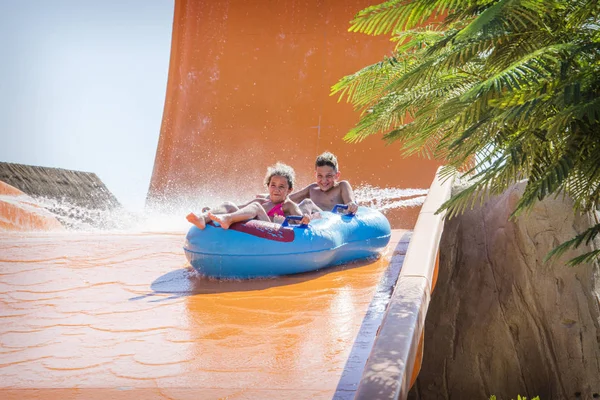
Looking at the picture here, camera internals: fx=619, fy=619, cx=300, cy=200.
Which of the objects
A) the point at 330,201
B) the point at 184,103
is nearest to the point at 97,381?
the point at 330,201

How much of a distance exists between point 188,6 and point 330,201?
6862 millimetres

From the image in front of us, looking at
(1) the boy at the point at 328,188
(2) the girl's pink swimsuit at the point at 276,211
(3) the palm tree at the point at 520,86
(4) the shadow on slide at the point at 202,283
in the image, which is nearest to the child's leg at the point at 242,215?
(2) the girl's pink swimsuit at the point at 276,211

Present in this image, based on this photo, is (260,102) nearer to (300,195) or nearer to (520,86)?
(300,195)

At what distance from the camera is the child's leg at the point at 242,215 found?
4.29 m

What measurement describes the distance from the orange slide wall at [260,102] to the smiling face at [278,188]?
4.45 m

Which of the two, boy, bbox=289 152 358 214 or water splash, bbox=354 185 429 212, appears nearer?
boy, bbox=289 152 358 214

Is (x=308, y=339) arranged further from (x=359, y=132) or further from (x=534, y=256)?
(x=534, y=256)

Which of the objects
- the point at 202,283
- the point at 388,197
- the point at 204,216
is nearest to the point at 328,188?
the point at 204,216

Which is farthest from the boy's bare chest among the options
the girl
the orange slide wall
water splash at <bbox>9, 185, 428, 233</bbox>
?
the orange slide wall

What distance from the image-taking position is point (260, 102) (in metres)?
10.1

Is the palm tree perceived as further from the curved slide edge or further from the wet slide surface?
the wet slide surface

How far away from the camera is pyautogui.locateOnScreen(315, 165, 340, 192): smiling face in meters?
5.43

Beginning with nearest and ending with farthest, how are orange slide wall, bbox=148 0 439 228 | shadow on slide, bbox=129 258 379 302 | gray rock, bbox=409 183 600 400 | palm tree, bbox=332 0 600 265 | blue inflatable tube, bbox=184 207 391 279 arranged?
1. palm tree, bbox=332 0 600 265
2. shadow on slide, bbox=129 258 379 302
3. blue inflatable tube, bbox=184 207 391 279
4. gray rock, bbox=409 183 600 400
5. orange slide wall, bbox=148 0 439 228

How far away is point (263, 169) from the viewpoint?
9.59 m
